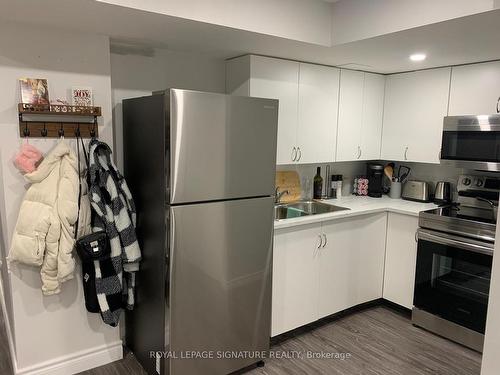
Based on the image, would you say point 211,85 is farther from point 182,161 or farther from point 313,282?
point 313,282

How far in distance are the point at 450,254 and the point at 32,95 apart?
2991mm

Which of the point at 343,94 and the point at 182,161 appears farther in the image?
the point at 343,94

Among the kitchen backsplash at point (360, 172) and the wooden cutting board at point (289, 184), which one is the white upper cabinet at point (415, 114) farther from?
the wooden cutting board at point (289, 184)

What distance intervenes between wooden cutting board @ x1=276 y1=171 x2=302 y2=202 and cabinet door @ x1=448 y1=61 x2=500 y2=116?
4.56ft

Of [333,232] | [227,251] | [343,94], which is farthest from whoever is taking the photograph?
[343,94]

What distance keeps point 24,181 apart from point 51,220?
30 cm

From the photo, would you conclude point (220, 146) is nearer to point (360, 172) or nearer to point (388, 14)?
point (388, 14)

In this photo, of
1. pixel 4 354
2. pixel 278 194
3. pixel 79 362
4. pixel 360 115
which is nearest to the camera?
pixel 79 362

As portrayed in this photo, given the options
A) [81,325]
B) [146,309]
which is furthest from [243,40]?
[81,325]

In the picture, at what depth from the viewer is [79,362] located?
2.43 metres

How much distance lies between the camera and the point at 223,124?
213 cm

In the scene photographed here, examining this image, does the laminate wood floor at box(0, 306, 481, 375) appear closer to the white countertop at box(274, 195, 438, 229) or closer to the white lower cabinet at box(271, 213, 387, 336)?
the white lower cabinet at box(271, 213, 387, 336)
